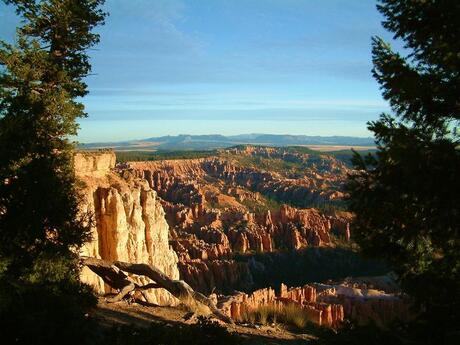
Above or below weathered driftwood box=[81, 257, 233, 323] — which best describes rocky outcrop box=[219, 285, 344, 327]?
below

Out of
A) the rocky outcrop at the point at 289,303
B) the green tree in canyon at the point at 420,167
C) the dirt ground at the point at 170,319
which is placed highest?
the green tree in canyon at the point at 420,167

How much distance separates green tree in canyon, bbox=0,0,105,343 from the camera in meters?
12.3

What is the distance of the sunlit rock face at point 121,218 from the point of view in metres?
23.5

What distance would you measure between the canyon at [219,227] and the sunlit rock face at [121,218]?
2.2 inches

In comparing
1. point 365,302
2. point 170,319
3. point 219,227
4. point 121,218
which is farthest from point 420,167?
point 219,227

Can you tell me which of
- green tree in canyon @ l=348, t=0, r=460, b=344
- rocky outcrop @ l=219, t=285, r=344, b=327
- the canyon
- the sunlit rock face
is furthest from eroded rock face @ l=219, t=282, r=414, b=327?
green tree in canyon @ l=348, t=0, r=460, b=344

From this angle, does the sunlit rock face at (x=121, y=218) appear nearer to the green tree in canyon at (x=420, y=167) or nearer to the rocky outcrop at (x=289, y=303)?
the rocky outcrop at (x=289, y=303)

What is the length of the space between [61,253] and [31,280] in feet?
4.85

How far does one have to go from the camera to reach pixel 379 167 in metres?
8.43

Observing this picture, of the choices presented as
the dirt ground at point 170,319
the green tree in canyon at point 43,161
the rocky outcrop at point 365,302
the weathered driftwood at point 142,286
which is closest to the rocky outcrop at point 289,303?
the rocky outcrop at point 365,302

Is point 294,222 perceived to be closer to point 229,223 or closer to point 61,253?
point 229,223

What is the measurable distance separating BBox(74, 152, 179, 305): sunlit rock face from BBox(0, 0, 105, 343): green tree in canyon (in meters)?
6.41

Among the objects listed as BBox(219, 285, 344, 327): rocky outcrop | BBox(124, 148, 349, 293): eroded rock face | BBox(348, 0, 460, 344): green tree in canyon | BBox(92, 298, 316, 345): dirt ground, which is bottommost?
BBox(124, 148, 349, 293): eroded rock face

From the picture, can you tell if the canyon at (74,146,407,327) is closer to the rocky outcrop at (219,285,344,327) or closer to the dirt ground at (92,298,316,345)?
the rocky outcrop at (219,285,344,327)
